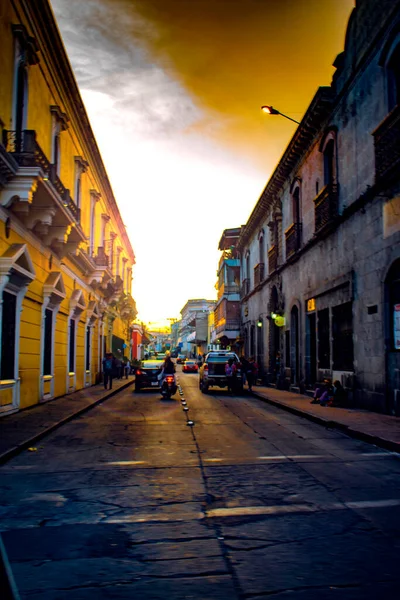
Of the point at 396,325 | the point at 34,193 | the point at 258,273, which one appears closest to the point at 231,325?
the point at 258,273

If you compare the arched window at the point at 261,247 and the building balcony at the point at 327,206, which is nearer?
the building balcony at the point at 327,206

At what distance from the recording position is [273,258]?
2867 cm

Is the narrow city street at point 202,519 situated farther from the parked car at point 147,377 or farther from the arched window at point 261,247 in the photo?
the arched window at point 261,247

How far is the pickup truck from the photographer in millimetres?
25234

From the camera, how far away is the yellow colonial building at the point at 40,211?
43.2ft

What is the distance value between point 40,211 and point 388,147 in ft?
30.2

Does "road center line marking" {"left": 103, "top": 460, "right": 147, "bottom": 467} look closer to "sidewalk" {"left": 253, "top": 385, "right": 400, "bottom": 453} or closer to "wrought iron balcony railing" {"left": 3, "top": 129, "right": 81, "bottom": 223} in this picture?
"sidewalk" {"left": 253, "top": 385, "right": 400, "bottom": 453}

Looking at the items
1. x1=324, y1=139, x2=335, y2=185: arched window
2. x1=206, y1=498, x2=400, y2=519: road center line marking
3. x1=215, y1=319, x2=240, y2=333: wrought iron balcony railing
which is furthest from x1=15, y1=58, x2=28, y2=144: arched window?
x1=215, y1=319, x2=240, y2=333: wrought iron balcony railing

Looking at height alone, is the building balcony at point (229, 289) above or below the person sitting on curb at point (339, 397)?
above

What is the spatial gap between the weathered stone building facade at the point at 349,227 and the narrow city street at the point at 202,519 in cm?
532

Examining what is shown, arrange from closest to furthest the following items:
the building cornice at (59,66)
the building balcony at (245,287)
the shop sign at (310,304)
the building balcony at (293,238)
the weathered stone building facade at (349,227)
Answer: the weathered stone building facade at (349,227), the building cornice at (59,66), the shop sign at (310,304), the building balcony at (293,238), the building balcony at (245,287)

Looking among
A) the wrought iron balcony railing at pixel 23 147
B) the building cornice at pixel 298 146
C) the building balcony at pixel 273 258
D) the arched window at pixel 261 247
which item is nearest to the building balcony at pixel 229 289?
the arched window at pixel 261 247

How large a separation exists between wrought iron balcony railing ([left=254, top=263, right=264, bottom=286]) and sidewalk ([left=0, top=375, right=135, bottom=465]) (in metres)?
15.6

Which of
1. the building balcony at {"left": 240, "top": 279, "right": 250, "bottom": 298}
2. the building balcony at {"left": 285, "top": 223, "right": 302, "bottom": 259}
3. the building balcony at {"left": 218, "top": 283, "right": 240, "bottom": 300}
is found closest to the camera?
the building balcony at {"left": 285, "top": 223, "right": 302, "bottom": 259}
